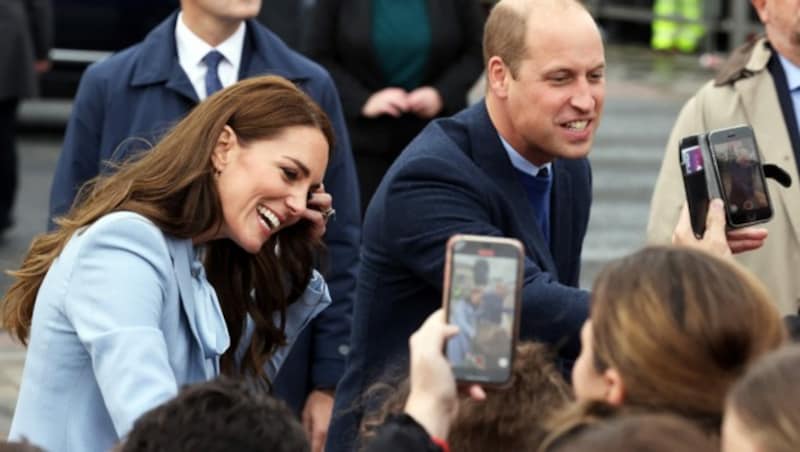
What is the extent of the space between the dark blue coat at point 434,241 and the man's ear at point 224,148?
434mm

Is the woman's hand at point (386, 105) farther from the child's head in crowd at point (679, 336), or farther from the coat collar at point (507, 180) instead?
the child's head in crowd at point (679, 336)

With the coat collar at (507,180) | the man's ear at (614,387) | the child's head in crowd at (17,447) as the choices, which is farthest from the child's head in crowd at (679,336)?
the coat collar at (507,180)

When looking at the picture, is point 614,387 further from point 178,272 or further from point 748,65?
point 748,65

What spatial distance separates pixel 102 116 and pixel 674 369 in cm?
293

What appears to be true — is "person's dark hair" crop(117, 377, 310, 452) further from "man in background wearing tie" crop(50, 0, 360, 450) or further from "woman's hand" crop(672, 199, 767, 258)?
"man in background wearing tie" crop(50, 0, 360, 450)

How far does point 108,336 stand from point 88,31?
409 inches

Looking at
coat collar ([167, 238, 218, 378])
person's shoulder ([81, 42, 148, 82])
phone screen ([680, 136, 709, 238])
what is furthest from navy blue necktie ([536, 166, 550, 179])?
person's shoulder ([81, 42, 148, 82])

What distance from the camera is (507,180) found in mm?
4355

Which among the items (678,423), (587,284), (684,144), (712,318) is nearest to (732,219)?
(684,144)

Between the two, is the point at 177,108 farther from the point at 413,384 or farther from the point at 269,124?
the point at 413,384

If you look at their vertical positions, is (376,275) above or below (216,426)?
below

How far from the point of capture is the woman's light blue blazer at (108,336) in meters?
3.66

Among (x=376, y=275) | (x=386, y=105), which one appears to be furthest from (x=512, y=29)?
(x=386, y=105)

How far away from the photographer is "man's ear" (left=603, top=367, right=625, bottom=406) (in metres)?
3.01
